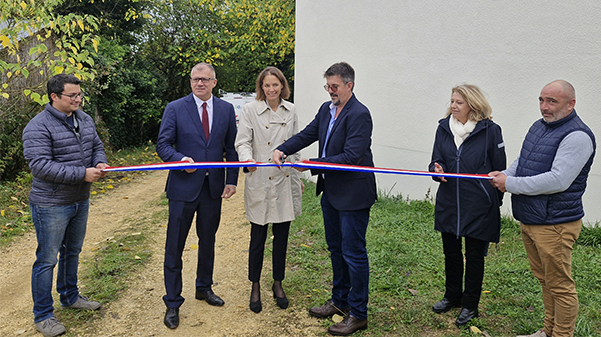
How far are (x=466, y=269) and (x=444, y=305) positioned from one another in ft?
1.46

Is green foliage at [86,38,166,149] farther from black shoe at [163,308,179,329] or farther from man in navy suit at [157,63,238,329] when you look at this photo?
black shoe at [163,308,179,329]

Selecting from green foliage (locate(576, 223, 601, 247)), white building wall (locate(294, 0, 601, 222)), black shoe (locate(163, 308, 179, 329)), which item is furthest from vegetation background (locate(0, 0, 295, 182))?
green foliage (locate(576, 223, 601, 247))

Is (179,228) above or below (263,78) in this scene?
below

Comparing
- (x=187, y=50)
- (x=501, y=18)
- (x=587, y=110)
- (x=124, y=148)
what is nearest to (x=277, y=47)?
(x=187, y=50)

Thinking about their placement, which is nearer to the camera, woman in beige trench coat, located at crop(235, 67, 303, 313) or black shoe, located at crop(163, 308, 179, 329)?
black shoe, located at crop(163, 308, 179, 329)

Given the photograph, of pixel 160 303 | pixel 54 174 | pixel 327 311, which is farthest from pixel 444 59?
pixel 54 174

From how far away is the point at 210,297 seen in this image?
4.67 meters

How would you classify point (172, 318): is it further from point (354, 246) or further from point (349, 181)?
point (349, 181)

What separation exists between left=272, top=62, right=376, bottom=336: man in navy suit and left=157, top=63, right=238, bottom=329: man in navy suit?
1.03 meters

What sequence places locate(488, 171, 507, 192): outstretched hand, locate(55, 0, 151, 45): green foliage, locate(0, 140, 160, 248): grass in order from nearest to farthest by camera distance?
locate(488, 171, 507, 192): outstretched hand < locate(0, 140, 160, 248): grass < locate(55, 0, 151, 45): green foliage

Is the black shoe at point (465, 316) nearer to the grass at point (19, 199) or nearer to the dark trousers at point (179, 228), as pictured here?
the dark trousers at point (179, 228)

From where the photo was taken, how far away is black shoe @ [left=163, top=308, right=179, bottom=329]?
4.19 meters

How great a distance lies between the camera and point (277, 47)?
17.4 meters

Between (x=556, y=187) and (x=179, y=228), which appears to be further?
(x=179, y=228)
